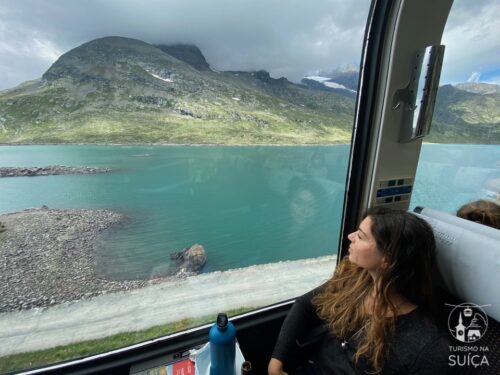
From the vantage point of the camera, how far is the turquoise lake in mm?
1974

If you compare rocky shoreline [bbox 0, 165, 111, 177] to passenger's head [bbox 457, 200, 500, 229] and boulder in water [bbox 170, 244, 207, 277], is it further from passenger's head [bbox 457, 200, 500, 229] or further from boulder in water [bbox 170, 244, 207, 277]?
boulder in water [bbox 170, 244, 207, 277]

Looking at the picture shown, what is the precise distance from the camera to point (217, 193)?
62.5 feet

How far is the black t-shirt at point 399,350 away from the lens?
0.86 metres

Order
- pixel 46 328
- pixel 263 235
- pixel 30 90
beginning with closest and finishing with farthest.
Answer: pixel 46 328 < pixel 30 90 < pixel 263 235

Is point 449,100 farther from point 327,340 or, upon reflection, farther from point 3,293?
point 3,293

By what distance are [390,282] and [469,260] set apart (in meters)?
0.27

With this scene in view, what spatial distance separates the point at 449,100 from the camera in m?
1.90

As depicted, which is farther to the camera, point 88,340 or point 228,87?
point 228,87

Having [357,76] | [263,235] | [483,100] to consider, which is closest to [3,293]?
[357,76]

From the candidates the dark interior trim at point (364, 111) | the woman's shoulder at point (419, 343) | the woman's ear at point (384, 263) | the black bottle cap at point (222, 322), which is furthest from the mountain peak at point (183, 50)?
the woman's shoulder at point (419, 343)

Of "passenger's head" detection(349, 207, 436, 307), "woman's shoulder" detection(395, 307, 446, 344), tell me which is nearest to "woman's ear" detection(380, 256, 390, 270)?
"passenger's head" detection(349, 207, 436, 307)

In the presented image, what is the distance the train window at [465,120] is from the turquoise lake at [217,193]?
1cm

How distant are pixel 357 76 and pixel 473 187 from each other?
1.11m

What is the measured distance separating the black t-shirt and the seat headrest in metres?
0.17
